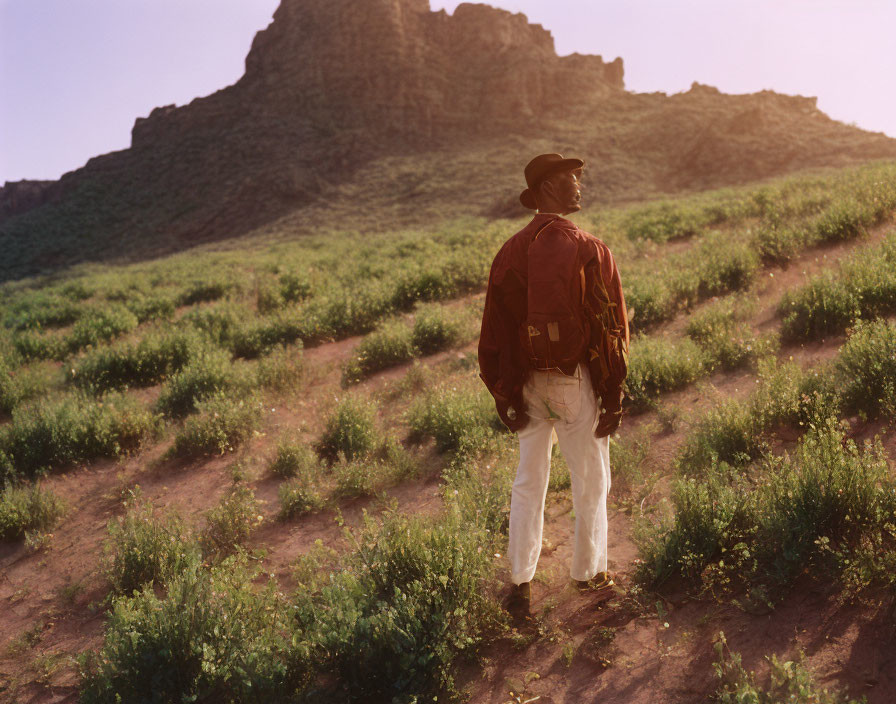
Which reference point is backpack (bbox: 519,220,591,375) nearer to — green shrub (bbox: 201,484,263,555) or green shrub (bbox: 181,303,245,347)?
green shrub (bbox: 201,484,263,555)

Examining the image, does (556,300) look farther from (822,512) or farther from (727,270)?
(727,270)

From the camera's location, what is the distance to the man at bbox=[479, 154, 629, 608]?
2.94m

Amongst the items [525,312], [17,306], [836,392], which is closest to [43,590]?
[525,312]

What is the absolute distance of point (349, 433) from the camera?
5746 mm

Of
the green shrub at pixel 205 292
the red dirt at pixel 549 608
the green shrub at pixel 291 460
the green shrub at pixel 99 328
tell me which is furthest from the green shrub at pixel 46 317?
the green shrub at pixel 291 460

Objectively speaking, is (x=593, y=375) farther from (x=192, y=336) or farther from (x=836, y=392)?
(x=192, y=336)

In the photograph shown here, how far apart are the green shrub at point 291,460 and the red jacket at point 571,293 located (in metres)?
2.85

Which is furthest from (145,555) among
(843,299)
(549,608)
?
(843,299)

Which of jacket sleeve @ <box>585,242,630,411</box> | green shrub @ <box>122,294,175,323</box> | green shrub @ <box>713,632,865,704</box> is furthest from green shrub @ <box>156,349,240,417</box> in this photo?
green shrub @ <box>713,632,865,704</box>

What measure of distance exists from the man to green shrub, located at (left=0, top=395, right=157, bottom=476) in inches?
191

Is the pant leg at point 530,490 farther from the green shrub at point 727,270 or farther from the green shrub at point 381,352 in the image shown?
the green shrub at point 727,270

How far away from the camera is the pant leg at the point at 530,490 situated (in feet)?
10.3

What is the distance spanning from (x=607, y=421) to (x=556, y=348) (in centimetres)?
50

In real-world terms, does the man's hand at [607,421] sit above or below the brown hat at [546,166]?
below
